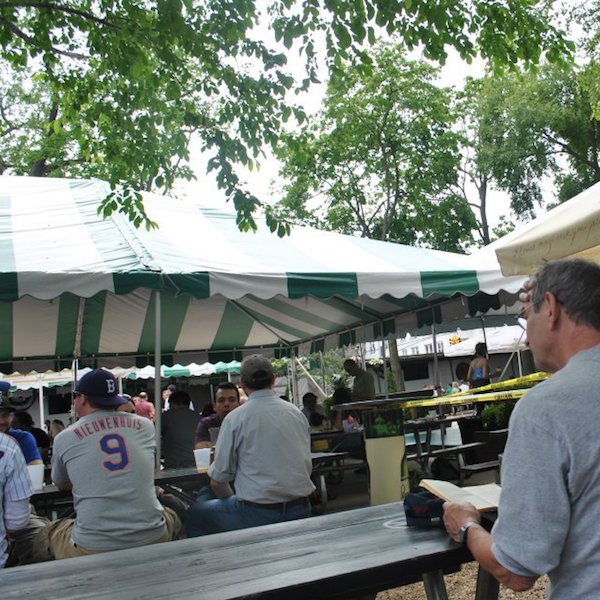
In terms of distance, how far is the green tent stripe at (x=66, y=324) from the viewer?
8.22 metres

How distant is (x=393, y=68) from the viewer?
1897cm

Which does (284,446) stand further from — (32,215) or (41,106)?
(41,106)

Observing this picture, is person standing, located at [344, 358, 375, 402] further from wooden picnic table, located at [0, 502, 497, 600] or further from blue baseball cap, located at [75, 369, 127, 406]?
wooden picnic table, located at [0, 502, 497, 600]

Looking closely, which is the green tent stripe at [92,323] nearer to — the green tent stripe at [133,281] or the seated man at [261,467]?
the green tent stripe at [133,281]

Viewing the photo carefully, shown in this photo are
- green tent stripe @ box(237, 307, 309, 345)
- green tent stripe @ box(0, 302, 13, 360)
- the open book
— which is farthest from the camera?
green tent stripe @ box(237, 307, 309, 345)

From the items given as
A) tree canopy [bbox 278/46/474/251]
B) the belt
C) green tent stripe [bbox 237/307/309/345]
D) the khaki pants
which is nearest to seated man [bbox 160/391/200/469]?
the khaki pants

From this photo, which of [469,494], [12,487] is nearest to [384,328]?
[12,487]

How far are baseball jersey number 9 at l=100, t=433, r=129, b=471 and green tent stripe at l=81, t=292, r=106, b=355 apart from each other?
5065mm

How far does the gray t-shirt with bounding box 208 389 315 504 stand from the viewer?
313 cm

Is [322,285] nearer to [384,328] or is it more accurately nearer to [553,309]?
[384,328]

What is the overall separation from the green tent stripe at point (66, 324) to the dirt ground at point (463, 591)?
509cm

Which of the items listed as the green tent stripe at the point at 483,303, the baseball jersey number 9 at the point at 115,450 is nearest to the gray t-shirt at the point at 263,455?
the baseball jersey number 9 at the point at 115,450

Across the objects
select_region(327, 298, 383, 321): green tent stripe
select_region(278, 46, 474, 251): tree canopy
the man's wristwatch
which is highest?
select_region(278, 46, 474, 251): tree canopy

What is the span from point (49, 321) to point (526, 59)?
22.6ft
